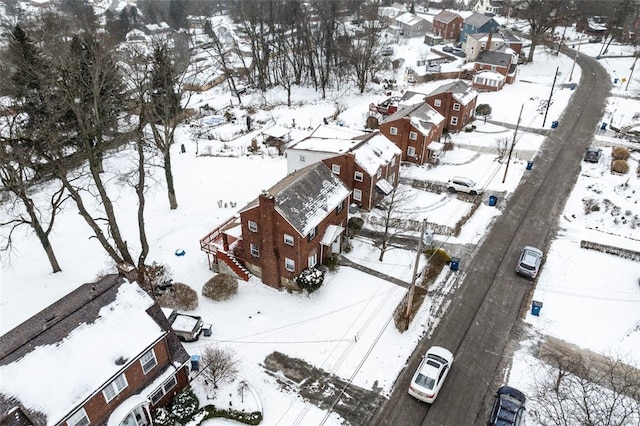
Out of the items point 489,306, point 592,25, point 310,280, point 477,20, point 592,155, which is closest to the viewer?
point 310,280

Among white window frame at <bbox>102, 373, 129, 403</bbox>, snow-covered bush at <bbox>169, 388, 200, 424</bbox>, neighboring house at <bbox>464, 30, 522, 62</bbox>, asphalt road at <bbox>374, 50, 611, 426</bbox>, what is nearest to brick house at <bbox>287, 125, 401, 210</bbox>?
asphalt road at <bbox>374, 50, 611, 426</bbox>

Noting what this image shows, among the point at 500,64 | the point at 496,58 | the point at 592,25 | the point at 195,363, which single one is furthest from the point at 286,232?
the point at 592,25

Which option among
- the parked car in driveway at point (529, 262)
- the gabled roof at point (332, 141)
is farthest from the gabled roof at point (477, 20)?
the parked car in driveway at point (529, 262)

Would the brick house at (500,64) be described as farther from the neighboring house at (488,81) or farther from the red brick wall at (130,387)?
the red brick wall at (130,387)

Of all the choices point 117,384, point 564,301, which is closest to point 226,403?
point 117,384

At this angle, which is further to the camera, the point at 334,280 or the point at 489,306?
the point at 334,280

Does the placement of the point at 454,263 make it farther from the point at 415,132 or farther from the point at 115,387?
the point at 115,387

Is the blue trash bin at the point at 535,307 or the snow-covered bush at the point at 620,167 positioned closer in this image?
the blue trash bin at the point at 535,307

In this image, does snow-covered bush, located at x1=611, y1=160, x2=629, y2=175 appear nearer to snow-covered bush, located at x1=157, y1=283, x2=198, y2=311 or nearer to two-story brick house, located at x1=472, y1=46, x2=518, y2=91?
two-story brick house, located at x1=472, y1=46, x2=518, y2=91
